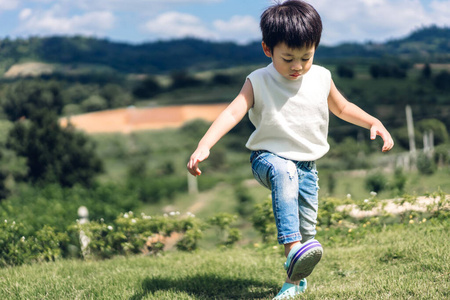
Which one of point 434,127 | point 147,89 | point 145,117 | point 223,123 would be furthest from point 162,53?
point 223,123

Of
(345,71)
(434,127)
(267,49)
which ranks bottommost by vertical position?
(434,127)

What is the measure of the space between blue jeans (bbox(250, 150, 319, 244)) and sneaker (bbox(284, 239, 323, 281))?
112 millimetres

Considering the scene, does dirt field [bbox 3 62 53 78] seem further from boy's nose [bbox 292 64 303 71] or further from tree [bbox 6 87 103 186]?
boy's nose [bbox 292 64 303 71]

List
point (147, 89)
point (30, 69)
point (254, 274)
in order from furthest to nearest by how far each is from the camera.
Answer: point (147, 89) → point (30, 69) → point (254, 274)

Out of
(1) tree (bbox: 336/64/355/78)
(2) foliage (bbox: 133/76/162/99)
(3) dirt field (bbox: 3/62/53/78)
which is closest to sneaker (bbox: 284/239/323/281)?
(3) dirt field (bbox: 3/62/53/78)

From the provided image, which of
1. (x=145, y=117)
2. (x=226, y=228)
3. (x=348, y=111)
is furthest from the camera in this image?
(x=145, y=117)

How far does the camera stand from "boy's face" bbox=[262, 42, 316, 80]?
2736 mm

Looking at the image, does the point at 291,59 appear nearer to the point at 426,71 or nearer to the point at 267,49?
→ the point at 267,49

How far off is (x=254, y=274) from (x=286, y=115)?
147cm

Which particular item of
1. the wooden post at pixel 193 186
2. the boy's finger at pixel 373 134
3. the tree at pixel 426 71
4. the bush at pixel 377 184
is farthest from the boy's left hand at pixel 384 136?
the wooden post at pixel 193 186

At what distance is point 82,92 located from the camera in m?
49.2

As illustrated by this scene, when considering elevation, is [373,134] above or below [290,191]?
above

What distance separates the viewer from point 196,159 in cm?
256

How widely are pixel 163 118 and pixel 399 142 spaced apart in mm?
32822
